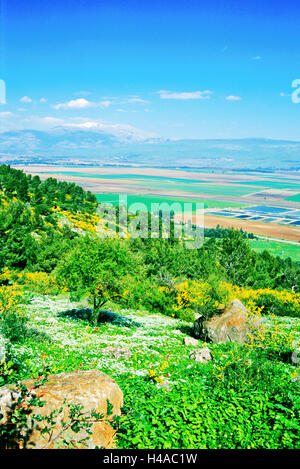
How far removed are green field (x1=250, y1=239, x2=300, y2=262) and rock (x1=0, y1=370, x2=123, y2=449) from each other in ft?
439

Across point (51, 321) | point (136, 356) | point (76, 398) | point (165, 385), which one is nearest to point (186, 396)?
point (165, 385)

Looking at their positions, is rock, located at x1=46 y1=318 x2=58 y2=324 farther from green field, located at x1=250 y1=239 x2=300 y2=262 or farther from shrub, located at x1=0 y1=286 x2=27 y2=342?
green field, located at x1=250 y1=239 x2=300 y2=262

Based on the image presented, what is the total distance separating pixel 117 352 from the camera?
667 inches

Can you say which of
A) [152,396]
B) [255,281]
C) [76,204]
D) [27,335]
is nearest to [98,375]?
[152,396]

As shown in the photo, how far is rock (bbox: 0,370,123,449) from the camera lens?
279 inches

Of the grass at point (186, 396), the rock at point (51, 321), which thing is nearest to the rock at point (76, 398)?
the grass at point (186, 396)

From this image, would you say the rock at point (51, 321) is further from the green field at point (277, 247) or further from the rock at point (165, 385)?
the green field at point (277, 247)

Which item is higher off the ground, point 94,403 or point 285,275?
point 94,403

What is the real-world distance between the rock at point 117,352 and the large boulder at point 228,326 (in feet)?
33.5

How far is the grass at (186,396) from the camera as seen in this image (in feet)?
26.7

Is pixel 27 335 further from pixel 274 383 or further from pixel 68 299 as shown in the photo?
pixel 68 299

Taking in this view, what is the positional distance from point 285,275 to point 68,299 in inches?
2240

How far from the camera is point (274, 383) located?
11.3 m
